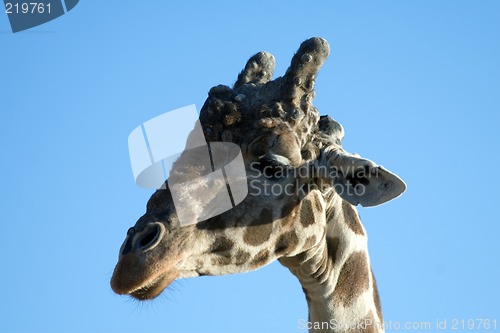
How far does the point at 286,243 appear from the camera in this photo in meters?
6.30

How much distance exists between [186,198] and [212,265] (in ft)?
1.68

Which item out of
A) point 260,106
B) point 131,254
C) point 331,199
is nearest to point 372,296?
point 331,199

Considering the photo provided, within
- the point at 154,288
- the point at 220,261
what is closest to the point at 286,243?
the point at 220,261

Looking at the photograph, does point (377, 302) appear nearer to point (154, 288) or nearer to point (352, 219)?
point (352, 219)

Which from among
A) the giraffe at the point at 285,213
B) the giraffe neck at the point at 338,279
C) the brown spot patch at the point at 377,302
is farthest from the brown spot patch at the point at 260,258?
the brown spot patch at the point at 377,302

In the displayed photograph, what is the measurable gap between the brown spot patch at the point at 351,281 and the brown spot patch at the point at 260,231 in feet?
3.02

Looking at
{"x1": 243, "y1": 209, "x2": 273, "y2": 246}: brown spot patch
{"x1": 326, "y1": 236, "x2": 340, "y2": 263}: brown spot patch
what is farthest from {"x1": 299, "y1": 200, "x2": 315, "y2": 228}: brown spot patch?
{"x1": 326, "y1": 236, "x2": 340, "y2": 263}: brown spot patch

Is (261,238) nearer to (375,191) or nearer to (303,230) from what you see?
(303,230)

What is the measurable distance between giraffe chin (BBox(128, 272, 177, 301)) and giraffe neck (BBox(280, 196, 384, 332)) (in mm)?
1312

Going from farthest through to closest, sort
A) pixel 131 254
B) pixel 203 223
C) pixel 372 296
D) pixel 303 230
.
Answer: pixel 372 296
pixel 303 230
pixel 203 223
pixel 131 254

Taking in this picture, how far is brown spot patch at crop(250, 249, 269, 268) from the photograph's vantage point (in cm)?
617

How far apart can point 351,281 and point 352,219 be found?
1.65 ft

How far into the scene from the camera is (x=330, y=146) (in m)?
6.59

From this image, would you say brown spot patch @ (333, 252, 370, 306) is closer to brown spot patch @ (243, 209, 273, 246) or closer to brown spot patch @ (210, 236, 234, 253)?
brown spot patch @ (243, 209, 273, 246)
